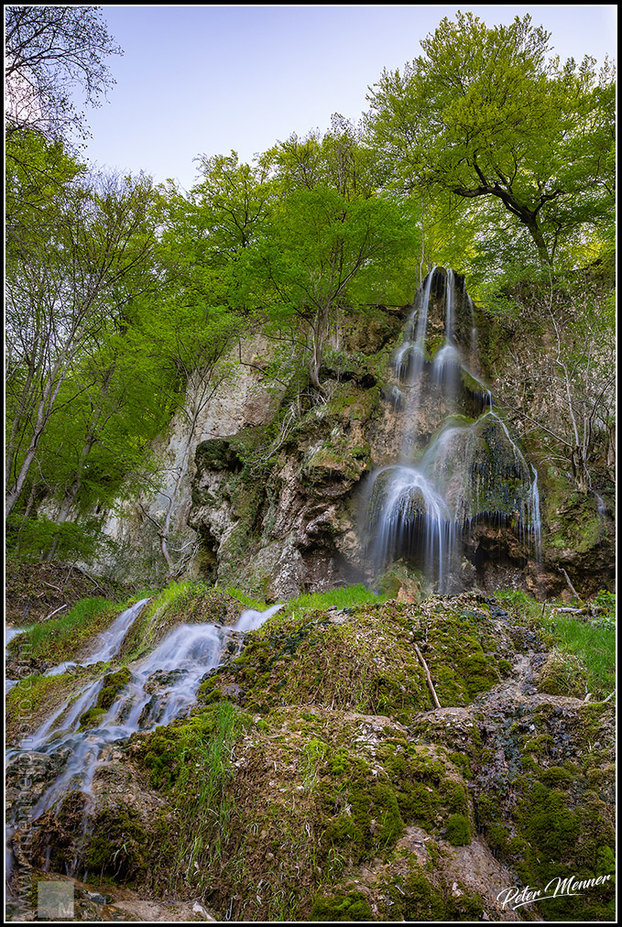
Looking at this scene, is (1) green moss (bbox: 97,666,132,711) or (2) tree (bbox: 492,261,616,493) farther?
(2) tree (bbox: 492,261,616,493)

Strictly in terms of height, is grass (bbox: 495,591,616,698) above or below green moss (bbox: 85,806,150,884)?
above

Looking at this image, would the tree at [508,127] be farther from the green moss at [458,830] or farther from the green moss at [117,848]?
the green moss at [117,848]

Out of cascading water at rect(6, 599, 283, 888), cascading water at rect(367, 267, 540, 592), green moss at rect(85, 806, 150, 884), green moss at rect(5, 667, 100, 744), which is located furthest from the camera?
cascading water at rect(367, 267, 540, 592)

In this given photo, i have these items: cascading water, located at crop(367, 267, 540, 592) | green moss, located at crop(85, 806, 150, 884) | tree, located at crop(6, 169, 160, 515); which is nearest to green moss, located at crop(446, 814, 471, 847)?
green moss, located at crop(85, 806, 150, 884)

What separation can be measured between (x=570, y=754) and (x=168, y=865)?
2708mm

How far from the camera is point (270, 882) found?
2537 millimetres

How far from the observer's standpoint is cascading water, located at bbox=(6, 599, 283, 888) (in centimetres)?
335

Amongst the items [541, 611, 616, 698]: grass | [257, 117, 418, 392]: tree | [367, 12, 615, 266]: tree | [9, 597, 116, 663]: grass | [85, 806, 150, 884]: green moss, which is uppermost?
[367, 12, 615, 266]: tree

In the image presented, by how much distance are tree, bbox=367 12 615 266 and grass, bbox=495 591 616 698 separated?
1271cm

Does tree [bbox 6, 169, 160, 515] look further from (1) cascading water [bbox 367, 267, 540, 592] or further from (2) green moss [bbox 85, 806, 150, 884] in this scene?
(1) cascading water [bbox 367, 267, 540, 592]

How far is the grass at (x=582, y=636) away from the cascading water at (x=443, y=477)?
2772mm

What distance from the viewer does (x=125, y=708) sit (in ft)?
15.1

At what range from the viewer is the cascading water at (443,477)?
9047mm

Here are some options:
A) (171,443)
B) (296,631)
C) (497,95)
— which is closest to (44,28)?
(296,631)
